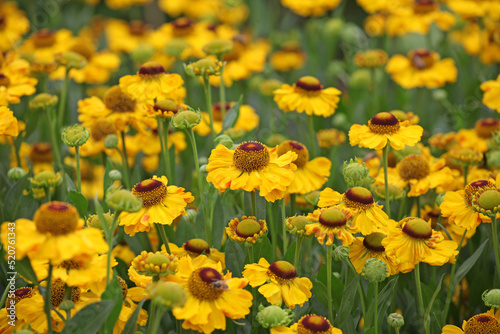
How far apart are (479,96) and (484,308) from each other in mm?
1167

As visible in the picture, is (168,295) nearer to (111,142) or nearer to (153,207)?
(153,207)

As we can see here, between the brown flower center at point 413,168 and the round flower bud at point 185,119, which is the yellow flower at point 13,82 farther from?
the brown flower center at point 413,168

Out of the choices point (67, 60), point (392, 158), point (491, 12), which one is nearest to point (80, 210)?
point (67, 60)

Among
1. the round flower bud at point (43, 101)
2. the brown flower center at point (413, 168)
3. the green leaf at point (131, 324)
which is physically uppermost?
the round flower bud at point (43, 101)

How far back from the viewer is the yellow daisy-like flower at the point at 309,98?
178 centimetres

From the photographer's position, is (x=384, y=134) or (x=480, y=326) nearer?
(x=480, y=326)

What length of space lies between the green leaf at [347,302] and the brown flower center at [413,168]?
489 mm

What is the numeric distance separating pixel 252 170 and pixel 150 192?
0.23 metres

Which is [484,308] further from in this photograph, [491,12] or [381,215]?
[491,12]

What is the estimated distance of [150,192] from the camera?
52.5 inches

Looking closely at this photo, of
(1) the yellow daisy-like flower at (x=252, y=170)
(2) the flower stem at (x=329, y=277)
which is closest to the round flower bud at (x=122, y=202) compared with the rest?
(1) the yellow daisy-like flower at (x=252, y=170)

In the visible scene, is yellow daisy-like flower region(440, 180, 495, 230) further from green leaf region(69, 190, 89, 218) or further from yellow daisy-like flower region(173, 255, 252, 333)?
green leaf region(69, 190, 89, 218)

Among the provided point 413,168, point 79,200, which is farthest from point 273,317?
point 413,168

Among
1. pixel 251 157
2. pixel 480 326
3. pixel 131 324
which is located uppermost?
pixel 251 157
